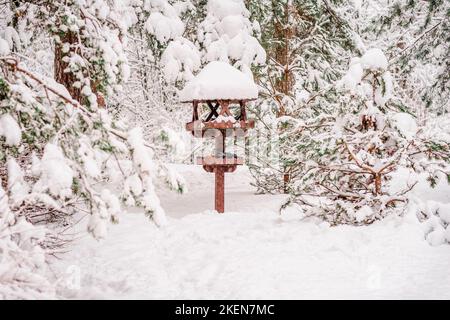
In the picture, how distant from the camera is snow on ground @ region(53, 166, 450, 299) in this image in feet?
13.7

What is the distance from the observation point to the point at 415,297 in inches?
153

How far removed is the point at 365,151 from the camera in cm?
641

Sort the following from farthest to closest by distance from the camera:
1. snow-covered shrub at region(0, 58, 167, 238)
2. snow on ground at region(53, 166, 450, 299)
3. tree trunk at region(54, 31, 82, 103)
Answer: tree trunk at region(54, 31, 82, 103)
snow on ground at region(53, 166, 450, 299)
snow-covered shrub at region(0, 58, 167, 238)

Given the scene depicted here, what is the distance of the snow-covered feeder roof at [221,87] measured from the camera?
25.0 feet

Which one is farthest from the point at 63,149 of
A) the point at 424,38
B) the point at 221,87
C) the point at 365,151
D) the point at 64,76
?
the point at 424,38

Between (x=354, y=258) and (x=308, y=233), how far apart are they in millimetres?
1032

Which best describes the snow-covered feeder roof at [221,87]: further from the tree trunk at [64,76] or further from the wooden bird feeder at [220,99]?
the tree trunk at [64,76]

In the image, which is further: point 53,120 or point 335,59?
point 335,59

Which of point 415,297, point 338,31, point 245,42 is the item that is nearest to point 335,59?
point 338,31

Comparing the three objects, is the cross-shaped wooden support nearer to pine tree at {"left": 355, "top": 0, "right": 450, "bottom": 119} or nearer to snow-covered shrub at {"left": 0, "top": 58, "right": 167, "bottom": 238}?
snow-covered shrub at {"left": 0, "top": 58, "right": 167, "bottom": 238}

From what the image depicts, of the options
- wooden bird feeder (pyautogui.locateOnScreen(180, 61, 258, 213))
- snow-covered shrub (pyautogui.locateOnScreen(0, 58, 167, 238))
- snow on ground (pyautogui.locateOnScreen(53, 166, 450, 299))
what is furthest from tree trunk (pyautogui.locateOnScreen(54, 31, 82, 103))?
snow-covered shrub (pyautogui.locateOnScreen(0, 58, 167, 238))

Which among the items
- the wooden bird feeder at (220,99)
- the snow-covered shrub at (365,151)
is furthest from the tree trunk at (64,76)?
the snow-covered shrub at (365,151)

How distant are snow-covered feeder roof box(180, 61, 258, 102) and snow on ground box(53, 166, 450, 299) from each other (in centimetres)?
226
